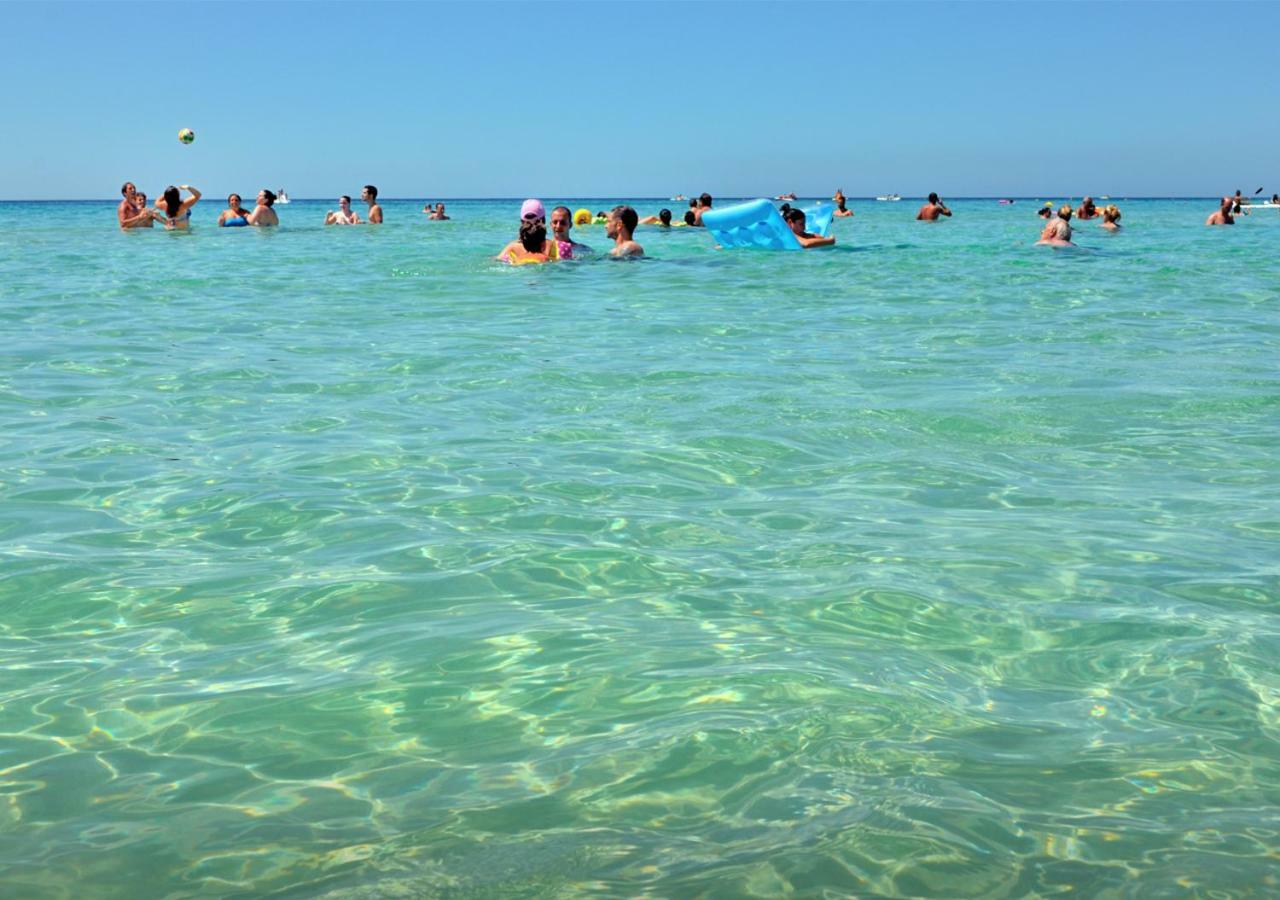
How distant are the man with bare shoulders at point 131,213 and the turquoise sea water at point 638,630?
785 inches

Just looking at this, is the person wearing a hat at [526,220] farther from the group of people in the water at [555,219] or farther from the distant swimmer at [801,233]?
the distant swimmer at [801,233]

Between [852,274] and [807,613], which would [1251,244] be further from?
[807,613]

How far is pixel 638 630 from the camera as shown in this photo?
331cm

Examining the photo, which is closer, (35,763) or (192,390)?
(35,763)

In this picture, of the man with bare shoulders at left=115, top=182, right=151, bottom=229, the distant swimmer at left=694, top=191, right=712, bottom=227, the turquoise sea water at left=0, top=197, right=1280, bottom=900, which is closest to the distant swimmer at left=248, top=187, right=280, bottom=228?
the man with bare shoulders at left=115, top=182, right=151, bottom=229

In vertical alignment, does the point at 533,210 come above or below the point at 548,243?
above

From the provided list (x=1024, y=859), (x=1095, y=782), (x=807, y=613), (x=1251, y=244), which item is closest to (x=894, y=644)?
(x=807, y=613)

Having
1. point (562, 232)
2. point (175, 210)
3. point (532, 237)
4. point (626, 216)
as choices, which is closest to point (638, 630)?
point (532, 237)

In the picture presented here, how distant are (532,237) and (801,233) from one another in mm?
5694

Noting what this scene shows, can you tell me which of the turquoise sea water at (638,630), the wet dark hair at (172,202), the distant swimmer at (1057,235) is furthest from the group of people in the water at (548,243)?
the wet dark hair at (172,202)

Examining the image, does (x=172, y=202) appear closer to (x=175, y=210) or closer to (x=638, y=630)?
(x=175, y=210)

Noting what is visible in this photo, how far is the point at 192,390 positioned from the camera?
22.5ft

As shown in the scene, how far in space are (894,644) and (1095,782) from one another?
796 mm

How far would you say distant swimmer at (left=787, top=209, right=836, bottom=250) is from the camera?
18.8 m
